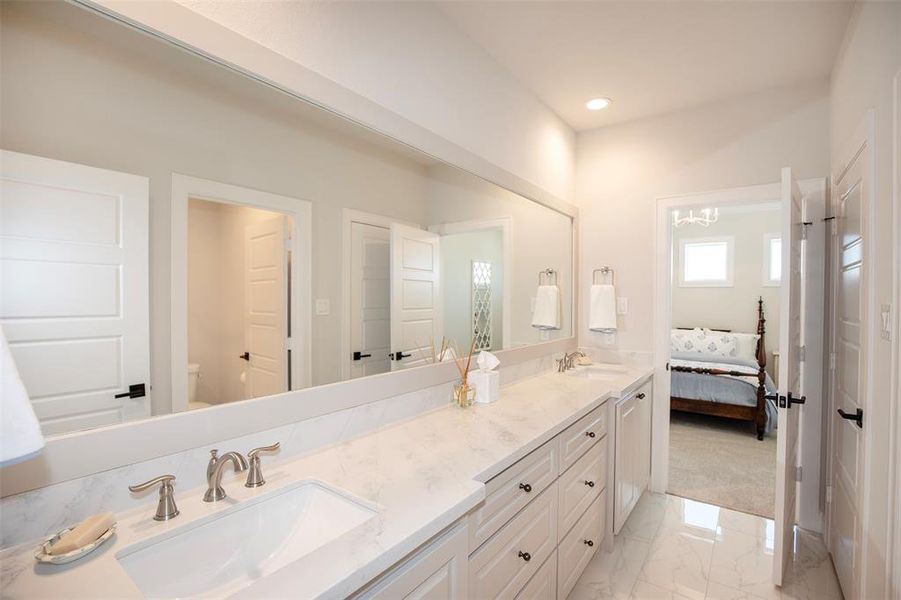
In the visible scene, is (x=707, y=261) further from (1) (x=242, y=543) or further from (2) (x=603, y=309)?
(1) (x=242, y=543)

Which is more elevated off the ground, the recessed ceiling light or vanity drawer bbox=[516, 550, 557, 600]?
the recessed ceiling light

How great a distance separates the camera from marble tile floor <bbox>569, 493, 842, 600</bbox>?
199cm

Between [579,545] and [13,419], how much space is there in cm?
202

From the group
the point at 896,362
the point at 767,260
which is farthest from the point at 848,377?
the point at 767,260

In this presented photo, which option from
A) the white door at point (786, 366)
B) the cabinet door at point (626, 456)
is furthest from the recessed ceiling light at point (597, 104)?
the cabinet door at point (626, 456)

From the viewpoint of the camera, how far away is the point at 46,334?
2.78 ft

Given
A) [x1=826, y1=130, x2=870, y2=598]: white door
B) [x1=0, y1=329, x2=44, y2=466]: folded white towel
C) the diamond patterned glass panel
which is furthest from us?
the diamond patterned glass panel

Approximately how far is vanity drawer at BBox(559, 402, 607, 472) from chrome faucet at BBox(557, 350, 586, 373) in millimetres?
663

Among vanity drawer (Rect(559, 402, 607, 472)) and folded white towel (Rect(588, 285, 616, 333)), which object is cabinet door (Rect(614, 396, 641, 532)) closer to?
vanity drawer (Rect(559, 402, 607, 472))

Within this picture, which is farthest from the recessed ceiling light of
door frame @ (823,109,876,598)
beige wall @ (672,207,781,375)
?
beige wall @ (672,207,781,375)

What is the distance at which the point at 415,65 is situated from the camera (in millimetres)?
1758

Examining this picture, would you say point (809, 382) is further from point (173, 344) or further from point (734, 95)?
point (173, 344)

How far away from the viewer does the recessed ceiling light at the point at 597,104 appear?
2760mm

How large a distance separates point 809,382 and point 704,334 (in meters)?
3.27
